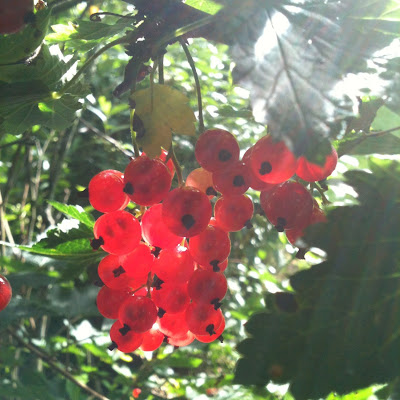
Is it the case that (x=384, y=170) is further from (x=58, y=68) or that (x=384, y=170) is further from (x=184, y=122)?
(x=58, y=68)

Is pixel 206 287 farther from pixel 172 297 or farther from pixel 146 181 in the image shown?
pixel 146 181

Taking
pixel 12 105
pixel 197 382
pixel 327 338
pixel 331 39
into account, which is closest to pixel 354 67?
pixel 331 39

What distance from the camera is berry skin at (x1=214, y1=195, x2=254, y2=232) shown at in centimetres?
84

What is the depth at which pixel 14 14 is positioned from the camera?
26.2 inches

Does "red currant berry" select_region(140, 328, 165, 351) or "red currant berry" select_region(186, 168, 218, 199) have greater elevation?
"red currant berry" select_region(186, 168, 218, 199)

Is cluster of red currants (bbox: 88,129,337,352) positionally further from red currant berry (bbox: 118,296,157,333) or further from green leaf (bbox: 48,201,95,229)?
green leaf (bbox: 48,201,95,229)

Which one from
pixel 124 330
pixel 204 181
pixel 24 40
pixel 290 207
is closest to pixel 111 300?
pixel 124 330

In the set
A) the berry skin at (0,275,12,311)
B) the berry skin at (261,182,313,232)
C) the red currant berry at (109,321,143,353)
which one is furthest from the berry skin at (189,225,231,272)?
the berry skin at (0,275,12,311)

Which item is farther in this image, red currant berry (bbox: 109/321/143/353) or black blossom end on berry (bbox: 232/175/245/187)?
red currant berry (bbox: 109/321/143/353)

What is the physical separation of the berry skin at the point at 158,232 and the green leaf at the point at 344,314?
300 mm

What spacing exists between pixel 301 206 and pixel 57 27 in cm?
72

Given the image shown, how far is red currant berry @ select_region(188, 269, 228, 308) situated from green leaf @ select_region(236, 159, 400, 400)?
10.2 inches

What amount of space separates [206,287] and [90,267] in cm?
93

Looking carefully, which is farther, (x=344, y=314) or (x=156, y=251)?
(x=156, y=251)
